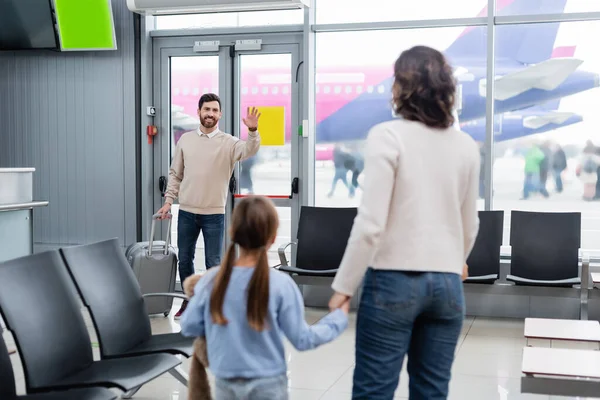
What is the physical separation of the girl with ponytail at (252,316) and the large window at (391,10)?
4.57 m

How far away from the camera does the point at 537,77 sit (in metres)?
6.29

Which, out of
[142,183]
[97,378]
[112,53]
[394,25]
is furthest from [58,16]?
[97,378]

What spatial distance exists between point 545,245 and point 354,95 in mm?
2025

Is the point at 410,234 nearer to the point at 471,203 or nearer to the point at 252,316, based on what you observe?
the point at 471,203

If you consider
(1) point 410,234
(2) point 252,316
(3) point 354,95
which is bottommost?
(2) point 252,316

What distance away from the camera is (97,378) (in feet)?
9.86

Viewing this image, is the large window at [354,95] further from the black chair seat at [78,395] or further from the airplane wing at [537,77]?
the black chair seat at [78,395]

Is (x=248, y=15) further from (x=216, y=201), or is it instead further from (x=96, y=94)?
(x=216, y=201)

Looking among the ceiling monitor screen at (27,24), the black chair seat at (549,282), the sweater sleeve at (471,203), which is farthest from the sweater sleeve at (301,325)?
the ceiling monitor screen at (27,24)

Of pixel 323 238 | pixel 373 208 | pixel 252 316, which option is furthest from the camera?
pixel 323 238

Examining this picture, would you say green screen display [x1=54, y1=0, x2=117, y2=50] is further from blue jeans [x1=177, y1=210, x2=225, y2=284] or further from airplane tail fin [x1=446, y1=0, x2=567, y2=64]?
airplane tail fin [x1=446, y1=0, x2=567, y2=64]

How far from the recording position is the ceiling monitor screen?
22.1 ft

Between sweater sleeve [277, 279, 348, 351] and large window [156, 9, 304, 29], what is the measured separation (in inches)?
189

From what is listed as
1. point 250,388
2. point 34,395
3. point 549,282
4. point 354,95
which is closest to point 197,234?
point 354,95
